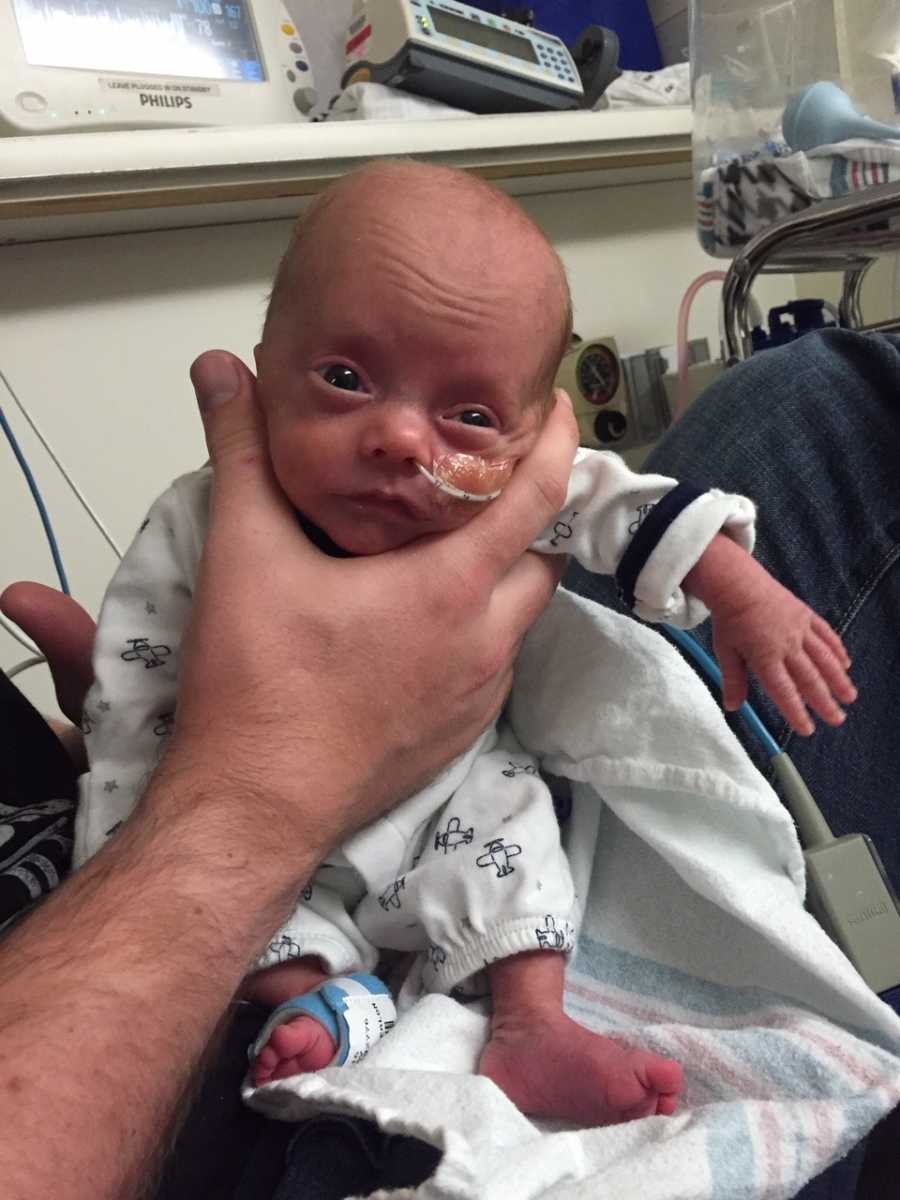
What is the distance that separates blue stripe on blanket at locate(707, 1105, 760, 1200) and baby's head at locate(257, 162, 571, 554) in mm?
413

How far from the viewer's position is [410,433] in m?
0.65

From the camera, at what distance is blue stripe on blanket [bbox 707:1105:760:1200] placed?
51 cm

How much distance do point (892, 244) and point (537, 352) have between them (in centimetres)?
81

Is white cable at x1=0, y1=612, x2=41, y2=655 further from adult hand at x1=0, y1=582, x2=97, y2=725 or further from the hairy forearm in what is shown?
the hairy forearm

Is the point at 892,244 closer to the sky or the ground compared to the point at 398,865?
closer to the sky

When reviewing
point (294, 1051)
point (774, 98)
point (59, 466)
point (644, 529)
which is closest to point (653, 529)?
point (644, 529)

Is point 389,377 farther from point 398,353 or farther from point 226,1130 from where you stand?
point 226,1130

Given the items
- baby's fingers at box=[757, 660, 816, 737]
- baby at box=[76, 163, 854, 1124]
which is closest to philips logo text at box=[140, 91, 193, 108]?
baby at box=[76, 163, 854, 1124]

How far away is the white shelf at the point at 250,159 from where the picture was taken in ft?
3.84

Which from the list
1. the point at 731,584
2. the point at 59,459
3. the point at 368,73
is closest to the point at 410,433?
the point at 731,584

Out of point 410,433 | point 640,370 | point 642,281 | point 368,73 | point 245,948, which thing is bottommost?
point 640,370

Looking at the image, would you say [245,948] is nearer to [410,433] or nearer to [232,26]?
[410,433]

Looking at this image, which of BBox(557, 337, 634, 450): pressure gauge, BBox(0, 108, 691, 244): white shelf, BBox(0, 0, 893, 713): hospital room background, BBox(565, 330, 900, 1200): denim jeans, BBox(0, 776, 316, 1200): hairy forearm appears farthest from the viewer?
BBox(557, 337, 634, 450): pressure gauge

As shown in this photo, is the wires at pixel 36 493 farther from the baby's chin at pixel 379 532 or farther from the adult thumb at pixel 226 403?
the baby's chin at pixel 379 532
